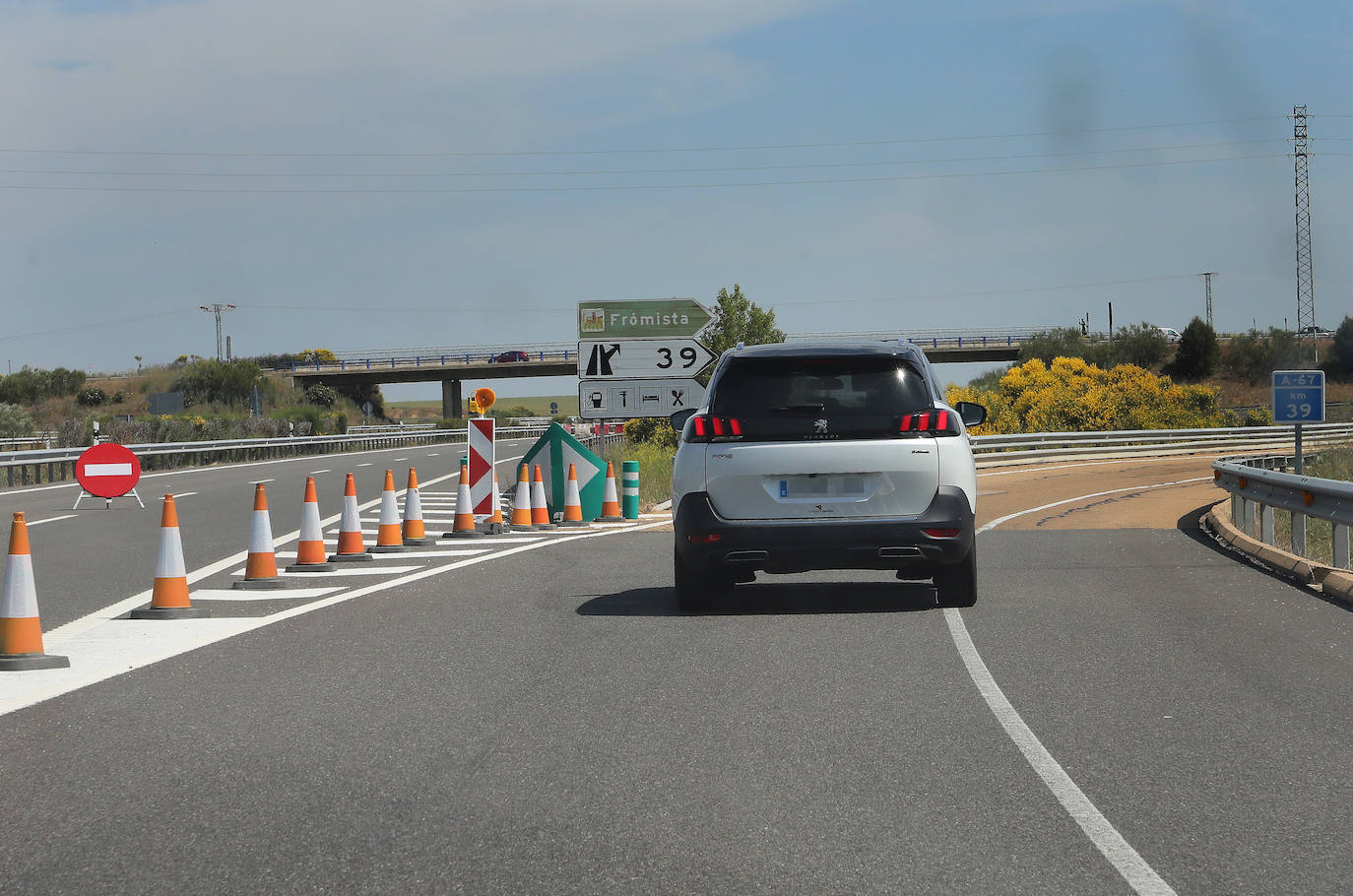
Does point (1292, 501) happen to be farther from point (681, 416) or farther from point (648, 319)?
point (648, 319)

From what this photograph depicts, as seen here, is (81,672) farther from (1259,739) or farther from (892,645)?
(1259,739)

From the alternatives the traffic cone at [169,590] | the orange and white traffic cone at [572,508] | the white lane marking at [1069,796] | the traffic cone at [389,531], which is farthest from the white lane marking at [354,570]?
the white lane marking at [1069,796]

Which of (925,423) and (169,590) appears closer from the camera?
(925,423)

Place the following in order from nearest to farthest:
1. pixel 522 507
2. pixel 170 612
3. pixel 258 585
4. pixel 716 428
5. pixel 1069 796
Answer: pixel 1069 796 → pixel 716 428 → pixel 170 612 → pixel 258 585 → pixel 522 507

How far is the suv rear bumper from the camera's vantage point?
34.2ft

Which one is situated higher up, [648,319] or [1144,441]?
[648,319]

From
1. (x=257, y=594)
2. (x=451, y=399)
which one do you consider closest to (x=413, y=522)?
(x=257, y=594)

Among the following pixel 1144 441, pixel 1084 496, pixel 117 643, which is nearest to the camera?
pixel 117 643

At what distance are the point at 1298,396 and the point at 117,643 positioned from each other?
1630 cm

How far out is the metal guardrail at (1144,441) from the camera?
142ft

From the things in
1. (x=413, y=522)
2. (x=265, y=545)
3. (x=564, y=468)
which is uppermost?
(x=564, y=468)

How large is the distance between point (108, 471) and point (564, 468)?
7842 millimetres

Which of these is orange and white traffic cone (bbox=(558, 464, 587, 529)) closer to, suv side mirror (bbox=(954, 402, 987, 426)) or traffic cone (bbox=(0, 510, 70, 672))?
suv side mirror (bbox=(954, 402, 987, 426))

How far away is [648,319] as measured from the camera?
27688mm
